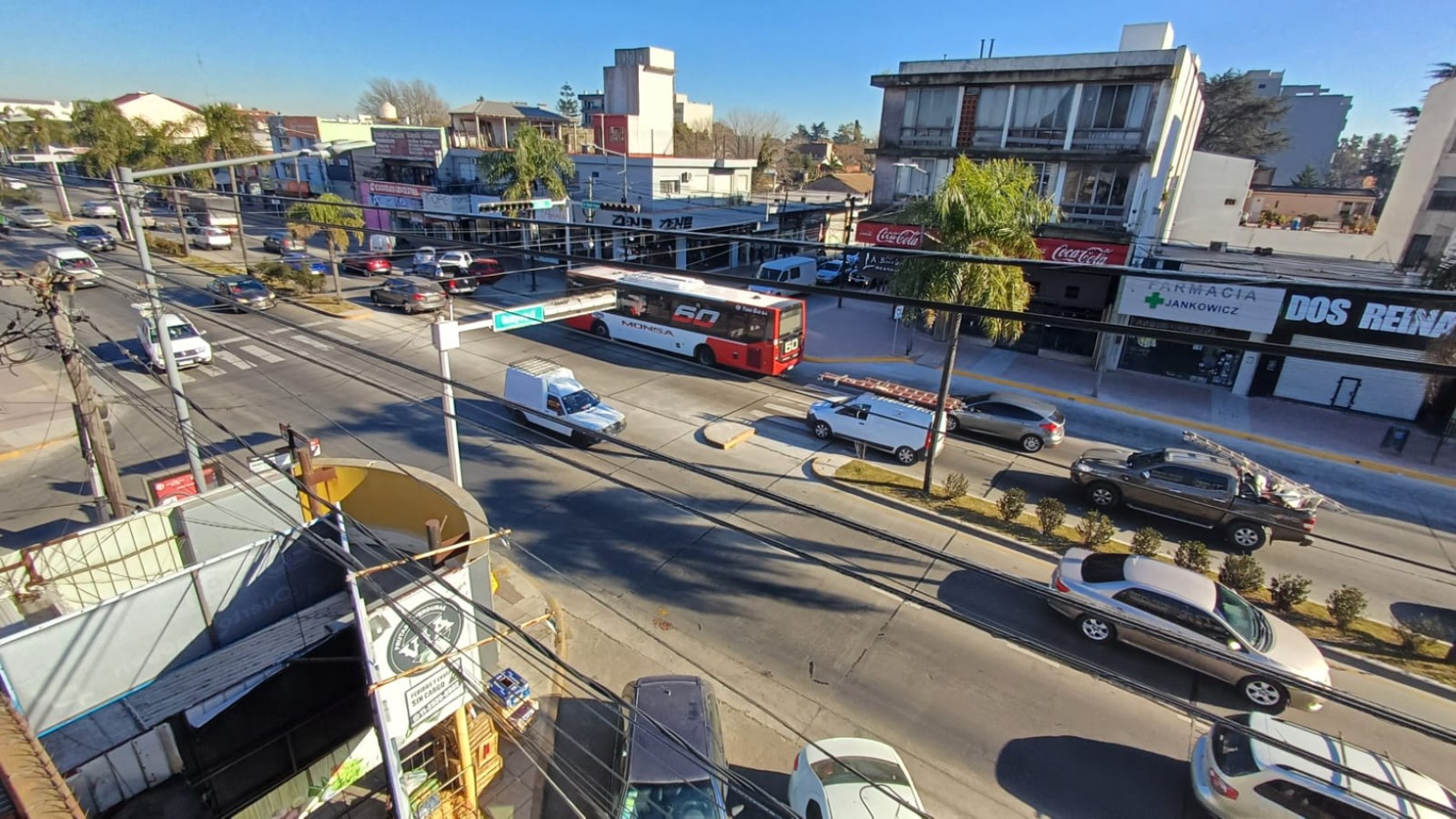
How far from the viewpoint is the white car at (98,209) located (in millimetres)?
49125

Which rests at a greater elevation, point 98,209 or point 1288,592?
point 98,209

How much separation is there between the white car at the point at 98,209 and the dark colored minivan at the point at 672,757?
62.0 metres

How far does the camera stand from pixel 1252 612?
10117 millimetres

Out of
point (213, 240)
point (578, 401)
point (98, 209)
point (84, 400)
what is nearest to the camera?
point (84, 400)

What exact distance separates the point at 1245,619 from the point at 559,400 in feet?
48.1

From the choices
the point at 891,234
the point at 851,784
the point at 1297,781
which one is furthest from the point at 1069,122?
the point at 851,784

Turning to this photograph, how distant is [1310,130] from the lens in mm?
74938

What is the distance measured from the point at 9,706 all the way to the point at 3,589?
7184 mm

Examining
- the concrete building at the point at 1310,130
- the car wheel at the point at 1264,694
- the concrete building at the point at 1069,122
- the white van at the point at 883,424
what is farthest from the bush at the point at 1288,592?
the concrete building at the point at 1310,130

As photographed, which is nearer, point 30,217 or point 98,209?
point 30,217

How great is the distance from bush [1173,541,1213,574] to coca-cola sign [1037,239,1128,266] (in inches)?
562

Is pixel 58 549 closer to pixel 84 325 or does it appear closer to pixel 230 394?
pixel 230 394

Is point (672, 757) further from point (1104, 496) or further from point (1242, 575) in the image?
point (1104, 496)

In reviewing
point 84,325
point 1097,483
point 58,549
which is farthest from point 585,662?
point 84,325
